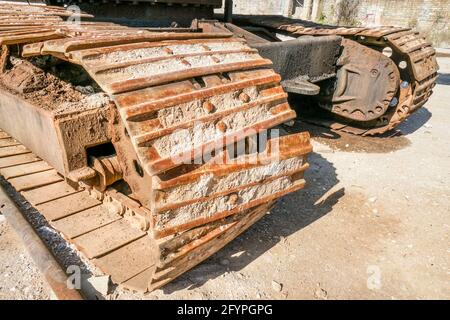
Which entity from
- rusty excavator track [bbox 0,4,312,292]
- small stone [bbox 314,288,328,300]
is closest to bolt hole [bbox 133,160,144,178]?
rusty excavator track [bbox 0,4,312,292]

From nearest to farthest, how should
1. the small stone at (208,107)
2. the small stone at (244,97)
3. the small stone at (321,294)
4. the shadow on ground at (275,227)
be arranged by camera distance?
the small stone at (208,107) < the small stone at (244,97) < the small stone at (321,294) < the shadow on ground at (275,227)

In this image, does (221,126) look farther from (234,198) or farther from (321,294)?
(321,294)

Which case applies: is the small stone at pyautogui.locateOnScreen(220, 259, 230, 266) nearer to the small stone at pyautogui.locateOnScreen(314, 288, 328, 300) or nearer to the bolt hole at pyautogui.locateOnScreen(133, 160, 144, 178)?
the small stone at pyautogui.locateOnScreen(314, 288, 328, 300)

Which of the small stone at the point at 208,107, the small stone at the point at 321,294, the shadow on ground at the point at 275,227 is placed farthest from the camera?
the shadow on ground at the point at 275,227

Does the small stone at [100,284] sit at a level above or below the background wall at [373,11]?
below

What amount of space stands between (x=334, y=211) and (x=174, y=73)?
1976mm

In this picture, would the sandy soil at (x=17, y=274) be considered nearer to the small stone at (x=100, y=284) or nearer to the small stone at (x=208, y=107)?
the small stone at (x=100, y=284)

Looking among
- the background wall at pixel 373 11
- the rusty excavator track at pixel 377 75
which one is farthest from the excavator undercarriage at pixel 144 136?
the background wall at pixel 373 11

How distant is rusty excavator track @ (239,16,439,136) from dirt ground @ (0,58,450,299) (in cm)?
78

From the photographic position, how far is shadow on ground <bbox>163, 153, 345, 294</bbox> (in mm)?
2340

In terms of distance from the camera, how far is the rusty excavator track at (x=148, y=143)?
5.77ft

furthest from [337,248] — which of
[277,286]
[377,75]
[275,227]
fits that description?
[377,75]

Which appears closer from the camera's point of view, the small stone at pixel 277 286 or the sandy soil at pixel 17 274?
the sandy soil at pixel 17 274
